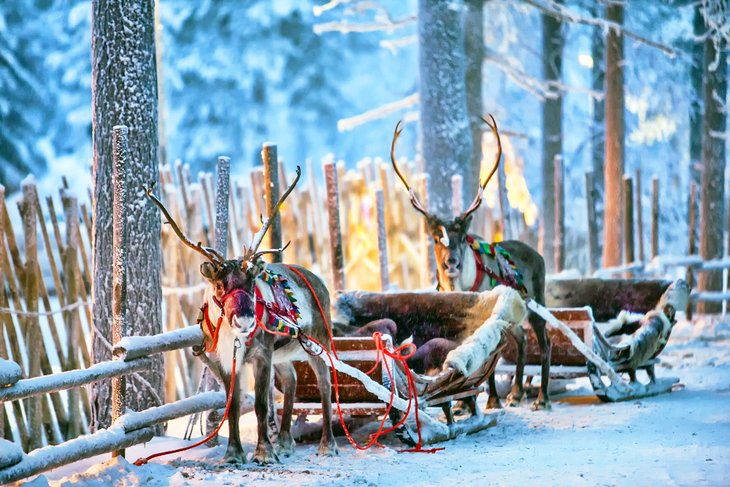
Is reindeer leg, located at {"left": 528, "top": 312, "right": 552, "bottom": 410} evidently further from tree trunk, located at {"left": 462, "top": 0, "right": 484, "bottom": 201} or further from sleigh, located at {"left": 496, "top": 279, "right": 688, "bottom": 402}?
tree trunk, located at {"left": 462, "top": 0, "right": 484, "bottom": 201}

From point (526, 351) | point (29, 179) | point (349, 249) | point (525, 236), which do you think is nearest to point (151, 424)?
point (29, 179)

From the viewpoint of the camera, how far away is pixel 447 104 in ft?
51.2

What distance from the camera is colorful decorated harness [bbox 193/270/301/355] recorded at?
23.5 ft

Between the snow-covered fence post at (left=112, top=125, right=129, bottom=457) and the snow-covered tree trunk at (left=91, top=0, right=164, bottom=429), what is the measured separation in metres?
0.76

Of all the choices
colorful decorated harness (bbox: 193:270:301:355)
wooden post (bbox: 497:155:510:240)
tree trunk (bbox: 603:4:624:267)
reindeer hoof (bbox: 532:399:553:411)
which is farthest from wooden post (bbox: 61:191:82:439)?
tree trunk (bbox: 603:4:624:267)

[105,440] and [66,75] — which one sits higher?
[66,75]

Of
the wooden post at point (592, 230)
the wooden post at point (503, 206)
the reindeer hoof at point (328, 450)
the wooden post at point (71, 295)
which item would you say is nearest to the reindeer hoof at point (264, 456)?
the reindeer hoof at point (328, 450)

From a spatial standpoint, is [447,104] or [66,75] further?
[66,75]

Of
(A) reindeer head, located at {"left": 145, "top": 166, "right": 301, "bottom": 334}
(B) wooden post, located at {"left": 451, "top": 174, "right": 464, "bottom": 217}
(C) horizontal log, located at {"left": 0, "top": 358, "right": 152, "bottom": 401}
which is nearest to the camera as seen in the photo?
(C) horizontal log, located at {"left": 0, "top": 358, "right": 152, "bottom": 401}

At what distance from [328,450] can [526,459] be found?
1397 mm

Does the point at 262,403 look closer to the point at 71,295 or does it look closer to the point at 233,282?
the point at 233,282

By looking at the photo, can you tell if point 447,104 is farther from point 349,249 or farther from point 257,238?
point 257,238

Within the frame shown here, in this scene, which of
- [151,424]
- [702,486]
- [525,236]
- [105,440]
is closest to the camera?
[702,486]

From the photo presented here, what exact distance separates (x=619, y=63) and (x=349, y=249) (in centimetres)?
730
